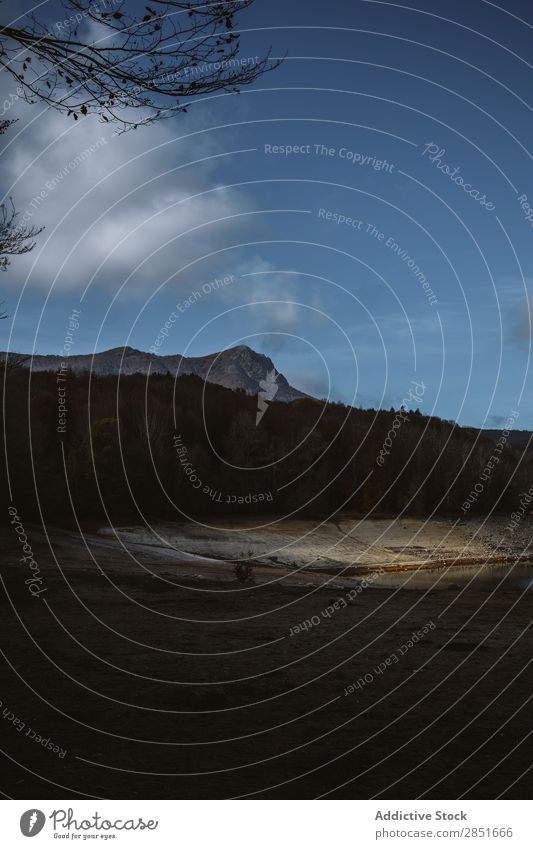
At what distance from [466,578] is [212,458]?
20339mm

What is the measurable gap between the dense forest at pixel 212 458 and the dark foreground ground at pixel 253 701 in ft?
49.2

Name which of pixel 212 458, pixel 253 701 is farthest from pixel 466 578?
pixel 253 701

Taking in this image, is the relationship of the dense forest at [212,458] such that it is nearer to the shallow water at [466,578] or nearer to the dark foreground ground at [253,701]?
the shallow water at [466,578]

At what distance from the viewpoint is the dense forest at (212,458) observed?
33.4 metres

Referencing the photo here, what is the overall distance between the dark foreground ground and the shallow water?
9675 mm

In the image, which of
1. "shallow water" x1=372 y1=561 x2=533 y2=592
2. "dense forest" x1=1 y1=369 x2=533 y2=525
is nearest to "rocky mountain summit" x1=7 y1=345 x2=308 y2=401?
"dense forest" x1=1 y1=369 x2=533 y2=525

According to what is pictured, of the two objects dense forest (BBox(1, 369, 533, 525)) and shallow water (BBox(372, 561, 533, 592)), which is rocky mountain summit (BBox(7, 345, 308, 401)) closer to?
dense forest (BBox(1, 369, 533, 525))

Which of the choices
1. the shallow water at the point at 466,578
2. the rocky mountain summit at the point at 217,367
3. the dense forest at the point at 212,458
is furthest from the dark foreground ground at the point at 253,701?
the rocky mountain summit at the point at 217,367

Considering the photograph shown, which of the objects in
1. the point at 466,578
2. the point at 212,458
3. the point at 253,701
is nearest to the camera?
the point at 253,701

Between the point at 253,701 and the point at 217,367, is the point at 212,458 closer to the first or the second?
the point at 217,367

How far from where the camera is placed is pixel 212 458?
4453 centimetres

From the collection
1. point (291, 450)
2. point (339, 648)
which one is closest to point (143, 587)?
point (339, 648)
